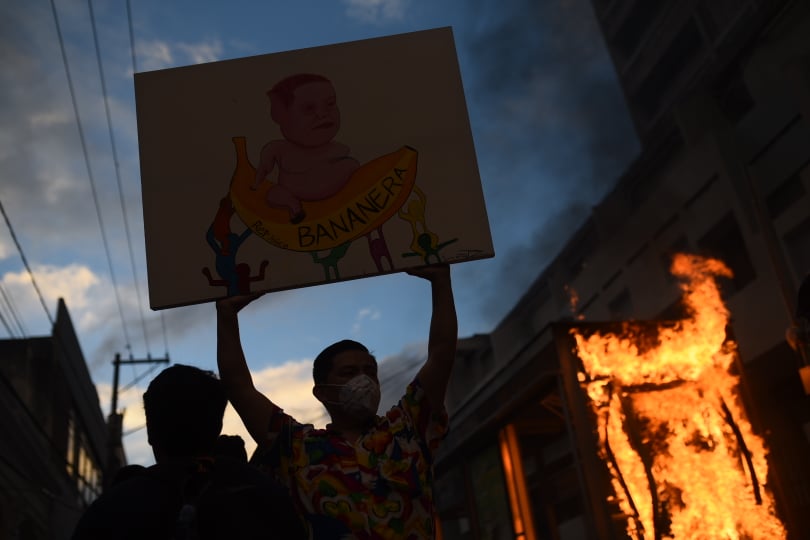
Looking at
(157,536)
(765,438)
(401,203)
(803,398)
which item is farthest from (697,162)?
(157,536)

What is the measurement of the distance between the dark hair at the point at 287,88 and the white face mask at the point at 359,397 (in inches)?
52.3

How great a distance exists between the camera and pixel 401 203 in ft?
10.4

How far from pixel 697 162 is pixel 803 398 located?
6230mm

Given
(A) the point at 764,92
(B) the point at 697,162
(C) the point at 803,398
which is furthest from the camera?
(B) the point at 697,162

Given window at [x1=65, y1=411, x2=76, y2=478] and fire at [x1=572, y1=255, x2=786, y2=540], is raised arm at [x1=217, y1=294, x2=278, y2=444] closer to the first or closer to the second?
fire at [x1=572, y1=255, x2=786, y2=540]

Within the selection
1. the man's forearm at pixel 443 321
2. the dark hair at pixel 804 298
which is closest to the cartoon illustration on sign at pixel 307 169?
the man's forearm at pixel 443 321

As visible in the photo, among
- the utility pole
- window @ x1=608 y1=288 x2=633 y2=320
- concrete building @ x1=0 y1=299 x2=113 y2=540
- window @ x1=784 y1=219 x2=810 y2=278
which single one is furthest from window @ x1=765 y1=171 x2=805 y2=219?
the utility pole

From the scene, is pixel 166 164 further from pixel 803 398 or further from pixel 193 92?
pixel 803 398

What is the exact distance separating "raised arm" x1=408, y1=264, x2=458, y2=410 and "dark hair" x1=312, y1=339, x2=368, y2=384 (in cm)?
33

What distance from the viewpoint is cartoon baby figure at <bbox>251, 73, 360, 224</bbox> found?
322cm

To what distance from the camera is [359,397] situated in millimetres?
2840

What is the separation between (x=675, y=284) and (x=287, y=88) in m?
16.6

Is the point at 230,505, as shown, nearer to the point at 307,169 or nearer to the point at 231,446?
the point at 307,169

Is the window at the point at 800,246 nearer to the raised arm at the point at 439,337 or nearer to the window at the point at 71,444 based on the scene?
the raised arm at the point at 439,337
